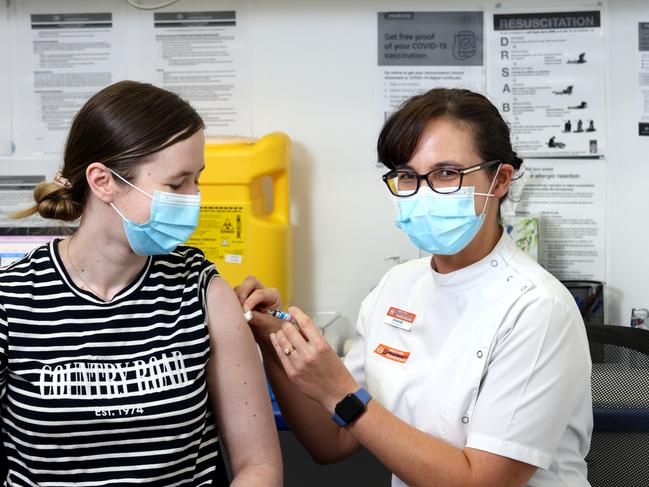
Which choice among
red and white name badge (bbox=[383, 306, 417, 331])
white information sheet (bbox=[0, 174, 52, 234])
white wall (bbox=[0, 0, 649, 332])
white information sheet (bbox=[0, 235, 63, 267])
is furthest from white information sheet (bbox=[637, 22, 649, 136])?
white information sheet (bbox=[0, 174, 52, 234])

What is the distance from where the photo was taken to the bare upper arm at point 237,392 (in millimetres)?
1338

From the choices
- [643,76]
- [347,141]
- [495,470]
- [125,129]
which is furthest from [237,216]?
[643,76]

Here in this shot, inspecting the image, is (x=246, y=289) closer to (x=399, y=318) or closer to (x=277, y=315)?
(x=277, y=315)

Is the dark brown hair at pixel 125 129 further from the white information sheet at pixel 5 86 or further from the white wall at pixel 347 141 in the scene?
the white information sheet at pixel 5 86

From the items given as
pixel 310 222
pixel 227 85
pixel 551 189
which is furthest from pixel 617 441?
pixel 227 85

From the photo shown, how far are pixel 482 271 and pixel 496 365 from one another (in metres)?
0.19

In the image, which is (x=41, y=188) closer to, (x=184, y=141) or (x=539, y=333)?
(x=184, y=141)

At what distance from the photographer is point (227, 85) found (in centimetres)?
229

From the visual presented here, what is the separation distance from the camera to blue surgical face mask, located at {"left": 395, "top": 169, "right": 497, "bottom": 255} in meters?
1.35

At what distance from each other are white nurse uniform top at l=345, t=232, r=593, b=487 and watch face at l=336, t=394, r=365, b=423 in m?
0.16

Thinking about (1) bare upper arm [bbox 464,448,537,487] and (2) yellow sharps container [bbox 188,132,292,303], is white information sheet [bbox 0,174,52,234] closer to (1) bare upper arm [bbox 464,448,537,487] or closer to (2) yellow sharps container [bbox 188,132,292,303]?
(2) yellow sharps container [bbox 188,132,292,303]

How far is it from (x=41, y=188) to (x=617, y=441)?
1196mm

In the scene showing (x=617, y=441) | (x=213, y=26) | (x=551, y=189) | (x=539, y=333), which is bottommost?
(x=617, y=441)

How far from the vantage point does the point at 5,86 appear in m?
2.33
